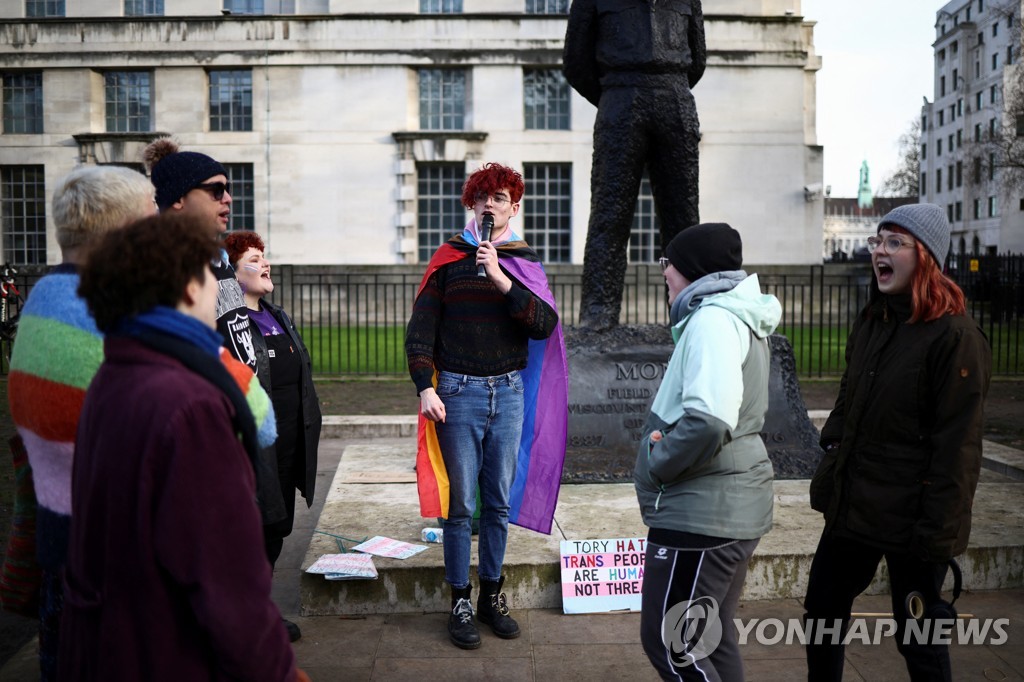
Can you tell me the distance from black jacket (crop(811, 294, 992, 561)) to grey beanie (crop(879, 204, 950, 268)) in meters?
0.20

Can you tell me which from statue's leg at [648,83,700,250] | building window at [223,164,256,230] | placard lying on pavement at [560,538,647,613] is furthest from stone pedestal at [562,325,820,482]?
building window at [223,164,256,230]

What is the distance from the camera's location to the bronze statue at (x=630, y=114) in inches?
266

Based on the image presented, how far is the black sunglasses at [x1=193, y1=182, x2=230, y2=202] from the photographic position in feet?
11.5

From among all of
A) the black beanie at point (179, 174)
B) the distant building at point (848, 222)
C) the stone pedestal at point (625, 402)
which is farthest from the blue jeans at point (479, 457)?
the distant building at point (848, 222)

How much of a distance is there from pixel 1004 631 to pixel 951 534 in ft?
6.34

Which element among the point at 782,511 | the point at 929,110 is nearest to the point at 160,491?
the point at 782,511

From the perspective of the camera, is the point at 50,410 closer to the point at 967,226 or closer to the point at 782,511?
the point at 782,511

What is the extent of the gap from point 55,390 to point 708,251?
1.97m

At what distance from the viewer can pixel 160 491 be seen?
1.88m

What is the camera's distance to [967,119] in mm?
76000

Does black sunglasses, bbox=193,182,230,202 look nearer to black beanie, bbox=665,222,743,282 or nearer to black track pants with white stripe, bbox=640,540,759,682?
black beanie, bbox=665,222,743,282

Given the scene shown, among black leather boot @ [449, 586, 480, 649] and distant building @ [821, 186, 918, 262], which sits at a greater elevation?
distant building @ [821, 186, 918, 262]

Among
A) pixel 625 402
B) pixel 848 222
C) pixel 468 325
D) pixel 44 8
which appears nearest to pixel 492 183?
pixel 468 325

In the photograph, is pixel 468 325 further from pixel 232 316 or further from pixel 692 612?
pixel 692 612
